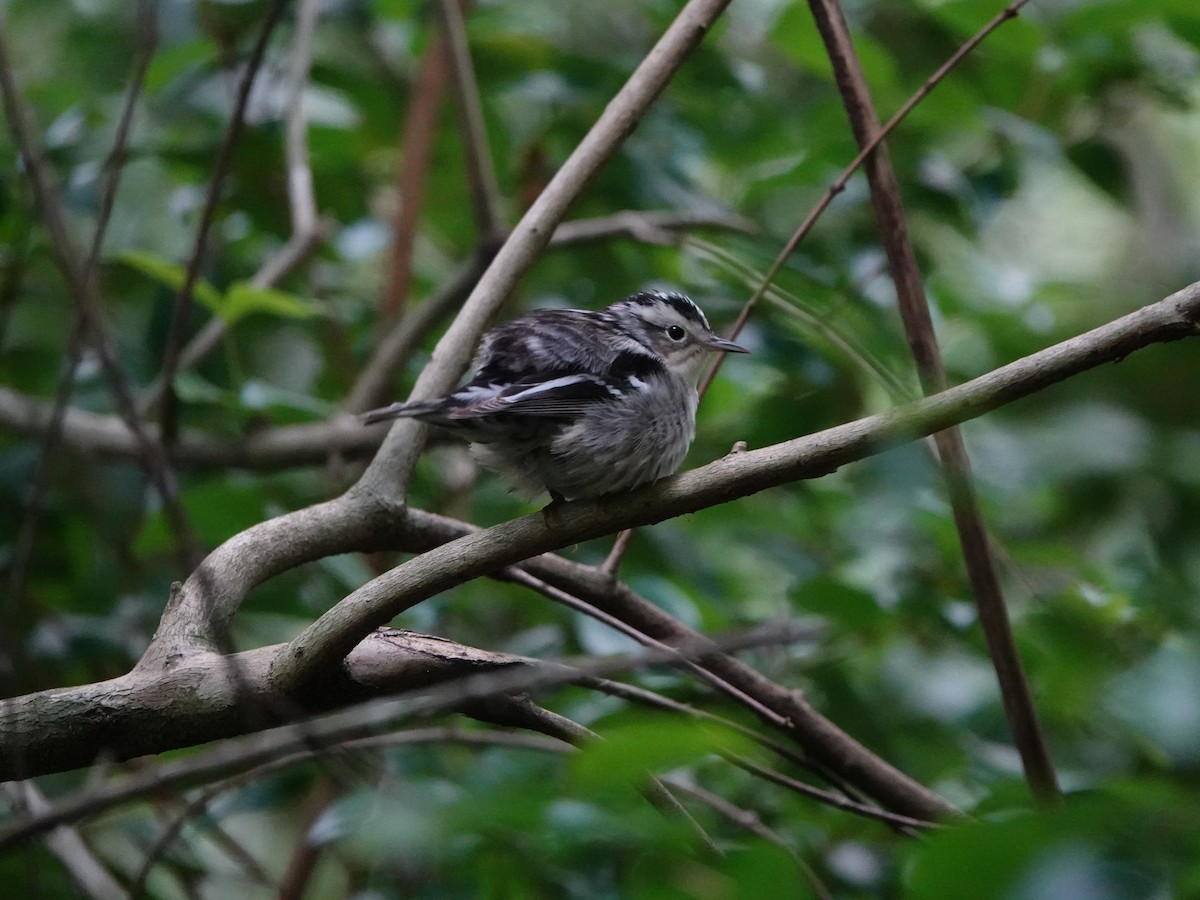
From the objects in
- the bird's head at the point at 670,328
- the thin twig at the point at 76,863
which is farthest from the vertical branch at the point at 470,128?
the thin twig at the point at 76,863

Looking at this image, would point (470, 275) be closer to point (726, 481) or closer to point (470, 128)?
point (470, 128)

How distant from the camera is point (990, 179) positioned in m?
4.52

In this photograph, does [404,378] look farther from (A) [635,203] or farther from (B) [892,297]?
(B) [892,297]

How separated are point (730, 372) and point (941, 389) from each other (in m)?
1.82

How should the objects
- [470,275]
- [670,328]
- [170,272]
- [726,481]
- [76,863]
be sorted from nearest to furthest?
[726,481], [76,863], [670,328], [170,272], [470,275]

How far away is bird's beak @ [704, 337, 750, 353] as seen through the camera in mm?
3406

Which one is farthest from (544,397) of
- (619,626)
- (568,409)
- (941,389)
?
(941,389)

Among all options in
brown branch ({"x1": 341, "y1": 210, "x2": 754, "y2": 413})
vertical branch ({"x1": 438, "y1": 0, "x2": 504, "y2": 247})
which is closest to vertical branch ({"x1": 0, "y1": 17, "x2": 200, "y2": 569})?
vertical branch ({"x1": 438, "y1": 0, "x2": 504, "y2": 247})

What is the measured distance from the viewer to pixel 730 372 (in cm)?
484

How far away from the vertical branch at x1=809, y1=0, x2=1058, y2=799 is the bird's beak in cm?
48

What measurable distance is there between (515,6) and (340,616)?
337 cm

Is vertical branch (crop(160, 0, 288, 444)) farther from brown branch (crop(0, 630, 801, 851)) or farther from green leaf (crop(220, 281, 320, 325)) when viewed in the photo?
brown branch (crop(0, 630, 801, 851))

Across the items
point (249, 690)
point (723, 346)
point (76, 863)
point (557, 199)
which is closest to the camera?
point (249, 690)

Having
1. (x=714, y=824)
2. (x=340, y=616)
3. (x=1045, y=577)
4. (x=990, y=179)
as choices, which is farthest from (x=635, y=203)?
(x=340, y=616)
